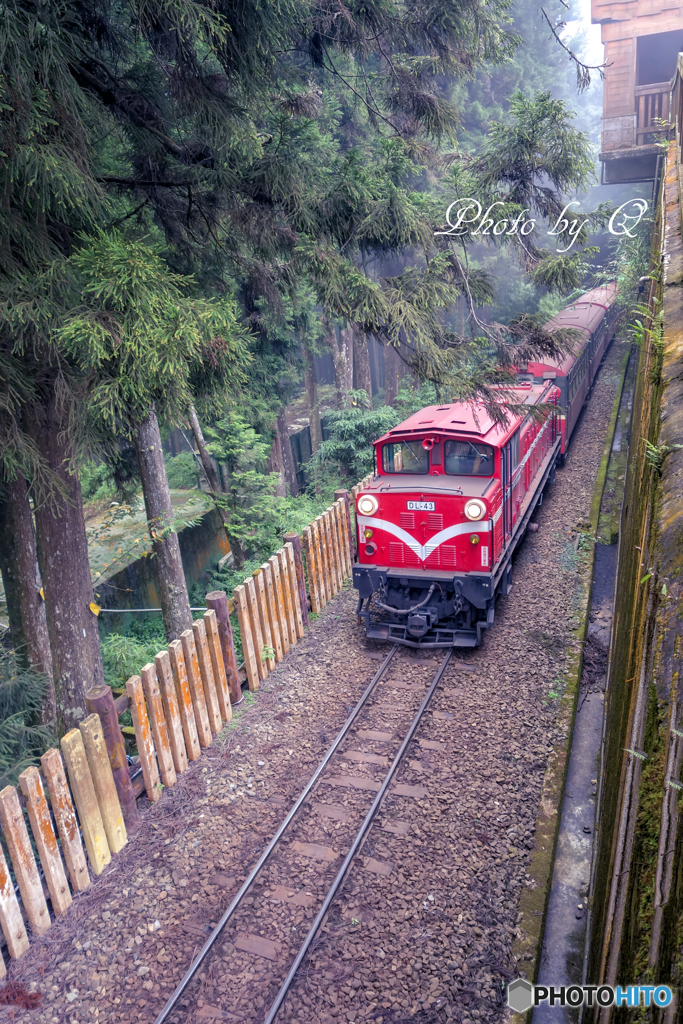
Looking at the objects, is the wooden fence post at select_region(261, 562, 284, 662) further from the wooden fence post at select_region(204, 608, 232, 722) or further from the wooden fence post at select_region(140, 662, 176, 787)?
the wooden fence post at select_region(140, 662, 176, 787)

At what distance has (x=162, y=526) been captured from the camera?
368 inches

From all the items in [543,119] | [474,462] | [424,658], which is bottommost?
[424,658]

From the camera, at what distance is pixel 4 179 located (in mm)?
5238

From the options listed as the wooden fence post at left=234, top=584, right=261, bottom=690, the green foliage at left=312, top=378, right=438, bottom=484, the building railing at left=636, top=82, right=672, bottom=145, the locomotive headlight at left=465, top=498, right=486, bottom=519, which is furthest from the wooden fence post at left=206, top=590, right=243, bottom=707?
the building railing at left=636, top=82, right=672, bottom=145

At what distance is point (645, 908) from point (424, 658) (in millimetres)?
7211

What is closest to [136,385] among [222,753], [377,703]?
[222,753]

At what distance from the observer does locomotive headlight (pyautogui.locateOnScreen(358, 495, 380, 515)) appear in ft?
28.8

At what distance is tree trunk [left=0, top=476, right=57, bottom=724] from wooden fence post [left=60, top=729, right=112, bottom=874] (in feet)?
10.2

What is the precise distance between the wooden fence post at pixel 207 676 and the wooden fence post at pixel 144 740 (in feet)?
2.98

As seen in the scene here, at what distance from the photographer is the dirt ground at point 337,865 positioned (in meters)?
4.50

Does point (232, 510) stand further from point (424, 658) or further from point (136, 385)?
point (136, 385)

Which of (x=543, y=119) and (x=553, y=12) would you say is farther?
(x=553, y=12)

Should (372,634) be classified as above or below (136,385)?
below
